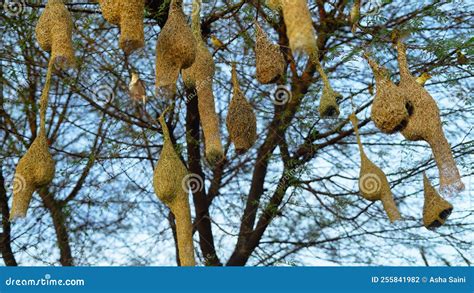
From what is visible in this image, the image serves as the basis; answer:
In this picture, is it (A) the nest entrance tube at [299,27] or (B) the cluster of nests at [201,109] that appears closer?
(A) the nest entrance tube at [299,27]

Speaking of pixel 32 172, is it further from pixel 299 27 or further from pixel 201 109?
pixel 299 27

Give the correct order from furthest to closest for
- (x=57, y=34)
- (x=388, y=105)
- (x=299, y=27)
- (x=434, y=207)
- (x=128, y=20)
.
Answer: (x=434, y=207) → (x=388, y=105) → (x=57, y=34) → (x=128, y=20) → (x=299, y=27)

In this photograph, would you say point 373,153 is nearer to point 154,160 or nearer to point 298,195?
point 298,195

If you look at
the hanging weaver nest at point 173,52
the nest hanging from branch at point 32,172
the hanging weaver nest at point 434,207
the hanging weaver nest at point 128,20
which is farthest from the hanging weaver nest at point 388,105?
the nest hanging from branch at point 32,172

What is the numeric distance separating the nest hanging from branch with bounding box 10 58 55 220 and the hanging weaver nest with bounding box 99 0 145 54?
36 centimetres

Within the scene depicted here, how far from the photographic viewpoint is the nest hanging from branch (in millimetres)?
2686

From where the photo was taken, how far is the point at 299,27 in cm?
191

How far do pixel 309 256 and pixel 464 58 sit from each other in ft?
7.43

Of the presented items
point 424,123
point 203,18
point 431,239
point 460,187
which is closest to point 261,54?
point 424,123

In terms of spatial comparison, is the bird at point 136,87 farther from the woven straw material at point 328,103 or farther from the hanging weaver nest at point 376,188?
the hanging weaver nest at point 376,188

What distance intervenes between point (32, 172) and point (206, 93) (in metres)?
0.79

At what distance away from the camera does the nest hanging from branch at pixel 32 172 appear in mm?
2686

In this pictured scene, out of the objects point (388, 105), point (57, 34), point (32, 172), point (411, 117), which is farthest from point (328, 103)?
point (32, 172)

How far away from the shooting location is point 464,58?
3.66m
